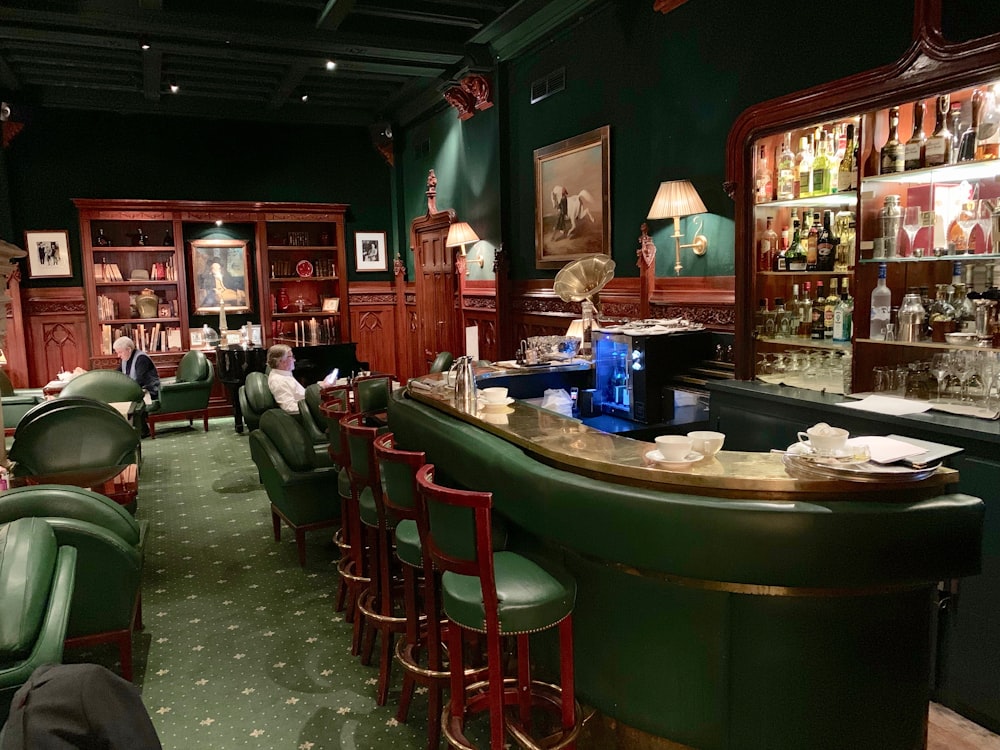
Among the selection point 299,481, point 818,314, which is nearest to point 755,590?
point 818,314

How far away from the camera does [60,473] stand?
4645 mm

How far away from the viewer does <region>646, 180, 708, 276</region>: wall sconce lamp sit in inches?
195

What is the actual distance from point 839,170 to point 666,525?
2618 millimetres

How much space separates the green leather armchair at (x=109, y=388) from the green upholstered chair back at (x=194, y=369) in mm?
1527

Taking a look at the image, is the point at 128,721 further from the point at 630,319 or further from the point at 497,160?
the point at 497,160

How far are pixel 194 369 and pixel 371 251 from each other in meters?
3.55

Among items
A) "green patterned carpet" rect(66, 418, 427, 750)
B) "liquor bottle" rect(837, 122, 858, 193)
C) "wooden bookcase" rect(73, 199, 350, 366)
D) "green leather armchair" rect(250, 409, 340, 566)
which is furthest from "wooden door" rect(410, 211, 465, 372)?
"liquor bottle" rect(837, 122, 858, 193)

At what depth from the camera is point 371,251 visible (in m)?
11.4

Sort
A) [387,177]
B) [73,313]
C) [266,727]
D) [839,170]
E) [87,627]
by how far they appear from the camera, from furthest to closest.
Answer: [387,177]
[73,313]
[839,170]
[87,627]
[266,727]

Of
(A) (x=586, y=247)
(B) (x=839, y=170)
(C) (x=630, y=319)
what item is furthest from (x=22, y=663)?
(A) (x=586, y=247)

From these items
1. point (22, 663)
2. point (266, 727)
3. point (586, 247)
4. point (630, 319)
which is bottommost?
point (266, 727)

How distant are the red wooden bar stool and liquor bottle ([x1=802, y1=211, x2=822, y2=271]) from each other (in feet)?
8.62

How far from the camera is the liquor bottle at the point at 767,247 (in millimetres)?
4422

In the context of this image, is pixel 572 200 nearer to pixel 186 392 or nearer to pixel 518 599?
pixel 518 599
